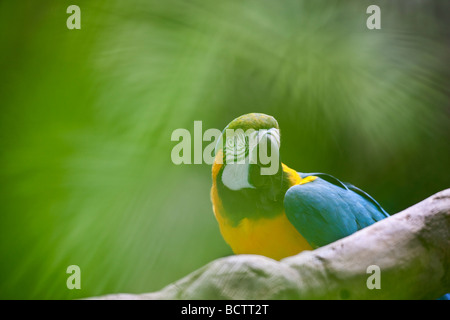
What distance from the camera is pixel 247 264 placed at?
0.72m

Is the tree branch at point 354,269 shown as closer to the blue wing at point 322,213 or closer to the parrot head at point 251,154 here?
the blue wing at point 322,213

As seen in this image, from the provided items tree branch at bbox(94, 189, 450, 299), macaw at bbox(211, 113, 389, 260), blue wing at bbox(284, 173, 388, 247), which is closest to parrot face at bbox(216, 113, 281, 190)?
macaw at bbox(211, 113, 389, 260)

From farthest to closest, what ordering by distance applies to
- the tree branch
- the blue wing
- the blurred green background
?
1. the blurred green background
2. the blue wing
3. the tree branch

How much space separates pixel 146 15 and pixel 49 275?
2.98 feet

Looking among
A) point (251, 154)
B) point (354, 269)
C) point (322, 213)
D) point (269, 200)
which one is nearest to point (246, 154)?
point (251, 154)

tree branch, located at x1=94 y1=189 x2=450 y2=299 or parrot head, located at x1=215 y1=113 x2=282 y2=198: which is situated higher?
parrot head, located at x1=215 y1=113 x2=282 y2=198

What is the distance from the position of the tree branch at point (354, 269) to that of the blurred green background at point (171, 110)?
1.80ft

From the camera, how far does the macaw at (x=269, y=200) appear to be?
1126mm

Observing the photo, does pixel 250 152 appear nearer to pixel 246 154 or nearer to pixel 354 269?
pixel 246 154

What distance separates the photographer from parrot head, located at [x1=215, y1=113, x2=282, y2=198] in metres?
1.17

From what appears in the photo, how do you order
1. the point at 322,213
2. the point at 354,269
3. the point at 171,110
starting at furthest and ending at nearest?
the point at 171,110 < the point at 322,213 < the point at 354,269

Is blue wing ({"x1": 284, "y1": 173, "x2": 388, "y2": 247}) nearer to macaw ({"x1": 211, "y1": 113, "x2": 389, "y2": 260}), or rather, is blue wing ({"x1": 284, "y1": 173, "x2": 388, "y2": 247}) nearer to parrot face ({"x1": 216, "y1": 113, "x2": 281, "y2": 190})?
macaw ({"x1": 211, "y1": 113, "x2": 389, "y2": 260})

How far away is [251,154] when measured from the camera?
1.18 meters

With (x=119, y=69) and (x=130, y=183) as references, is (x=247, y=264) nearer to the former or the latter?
(x=130, y=183)
